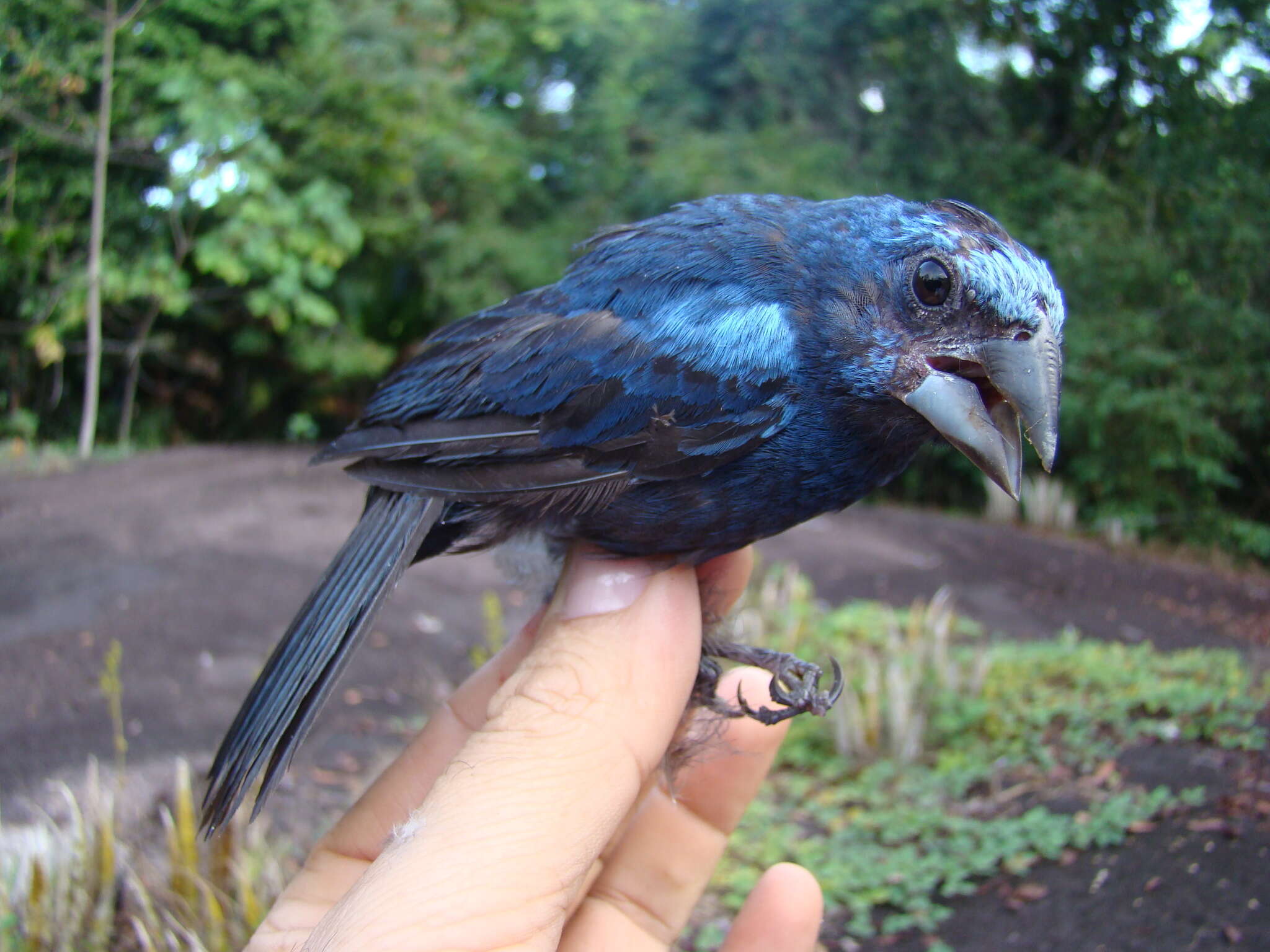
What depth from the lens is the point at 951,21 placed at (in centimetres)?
980

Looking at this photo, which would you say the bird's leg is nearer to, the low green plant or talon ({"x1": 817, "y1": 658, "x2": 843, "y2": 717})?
talon ({"x1": 817, "y1": 658, "x2": 843, "y2": 717})

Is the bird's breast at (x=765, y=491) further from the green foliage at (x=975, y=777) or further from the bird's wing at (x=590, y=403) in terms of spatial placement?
the green foliage at (x=975, y=777)

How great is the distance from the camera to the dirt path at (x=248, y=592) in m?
4.15

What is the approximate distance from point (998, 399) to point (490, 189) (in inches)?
451

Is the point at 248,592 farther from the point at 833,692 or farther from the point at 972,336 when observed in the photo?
the point at 972,336

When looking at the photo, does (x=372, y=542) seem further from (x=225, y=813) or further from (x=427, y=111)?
(x=427, y=111)

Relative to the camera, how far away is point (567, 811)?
1508mm

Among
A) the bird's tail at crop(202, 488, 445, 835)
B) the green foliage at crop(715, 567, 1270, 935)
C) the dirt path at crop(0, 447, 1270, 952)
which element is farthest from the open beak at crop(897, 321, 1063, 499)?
the green foliage at crop(715, 567, 1270, 935)

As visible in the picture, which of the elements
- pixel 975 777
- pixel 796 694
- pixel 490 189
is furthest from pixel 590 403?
pixel 490 189

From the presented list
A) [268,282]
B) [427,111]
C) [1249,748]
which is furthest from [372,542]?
[427,111]

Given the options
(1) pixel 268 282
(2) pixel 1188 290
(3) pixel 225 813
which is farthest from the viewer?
(1) pixel 268 282

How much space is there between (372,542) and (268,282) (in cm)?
818

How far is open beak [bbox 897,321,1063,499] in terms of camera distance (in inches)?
61.6

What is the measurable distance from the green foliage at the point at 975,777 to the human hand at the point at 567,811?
41.1 inches
